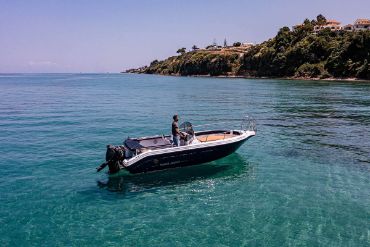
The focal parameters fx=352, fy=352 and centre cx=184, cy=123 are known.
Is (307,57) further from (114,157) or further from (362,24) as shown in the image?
(114,157)

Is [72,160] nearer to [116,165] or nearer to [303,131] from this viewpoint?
[116,165]

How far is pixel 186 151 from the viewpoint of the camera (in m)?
18.2

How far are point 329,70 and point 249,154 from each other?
9595 cm

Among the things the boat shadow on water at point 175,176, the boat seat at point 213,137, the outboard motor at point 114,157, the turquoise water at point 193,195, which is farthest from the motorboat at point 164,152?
the turquoise water at point 193,195

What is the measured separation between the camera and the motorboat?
1706 cm

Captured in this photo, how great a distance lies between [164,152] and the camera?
694 inches

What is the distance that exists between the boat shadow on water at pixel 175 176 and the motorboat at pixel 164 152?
37 centimetres

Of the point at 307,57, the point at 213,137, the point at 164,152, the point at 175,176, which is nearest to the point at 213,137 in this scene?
the point at 213,137

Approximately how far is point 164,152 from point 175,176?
1364 millimetres

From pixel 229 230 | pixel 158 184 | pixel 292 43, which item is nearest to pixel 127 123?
pixel 158 184

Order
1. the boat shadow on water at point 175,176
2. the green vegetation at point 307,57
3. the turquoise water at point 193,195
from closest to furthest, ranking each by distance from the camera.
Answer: the turquoise water at point 193,195, the boat shadow on water at point 175,176, the green vegetation at point 307,57

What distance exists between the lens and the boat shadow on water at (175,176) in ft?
53.9

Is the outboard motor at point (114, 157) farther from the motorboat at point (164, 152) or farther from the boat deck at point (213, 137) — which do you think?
the boat deck at point (213, 137)

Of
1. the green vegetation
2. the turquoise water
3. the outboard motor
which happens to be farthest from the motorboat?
the green vegetation
